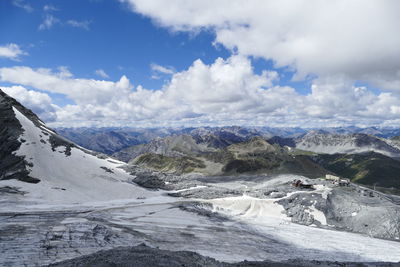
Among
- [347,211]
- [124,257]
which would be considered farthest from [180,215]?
[347,211]

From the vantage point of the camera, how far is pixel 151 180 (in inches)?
3066

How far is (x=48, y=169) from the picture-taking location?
64.0 m

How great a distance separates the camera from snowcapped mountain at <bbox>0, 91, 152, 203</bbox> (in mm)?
56219

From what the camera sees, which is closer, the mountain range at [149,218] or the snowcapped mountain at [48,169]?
the mountain range at [149,218]

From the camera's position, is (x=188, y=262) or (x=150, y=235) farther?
(x=150, y=235)

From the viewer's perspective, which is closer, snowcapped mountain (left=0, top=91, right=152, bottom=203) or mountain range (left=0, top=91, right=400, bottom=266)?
mountain range (left=0, top=91, right=400, bottom=266)

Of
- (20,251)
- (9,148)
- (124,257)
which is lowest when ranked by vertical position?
(20,251)

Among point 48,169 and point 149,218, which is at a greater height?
point 48,169

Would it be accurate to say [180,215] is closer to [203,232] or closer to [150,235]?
[203,232]

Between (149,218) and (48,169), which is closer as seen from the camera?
(149,218)

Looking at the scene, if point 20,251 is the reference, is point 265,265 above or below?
above

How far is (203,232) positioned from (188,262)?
21279 mm

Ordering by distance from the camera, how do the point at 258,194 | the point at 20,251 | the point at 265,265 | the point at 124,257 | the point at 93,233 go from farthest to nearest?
1. the point at 258,194
2. the point at 93,233
3. the point at 20,251
4. the point at 265,265
5. the point at 124,257

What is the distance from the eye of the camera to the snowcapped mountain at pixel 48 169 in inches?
2213
